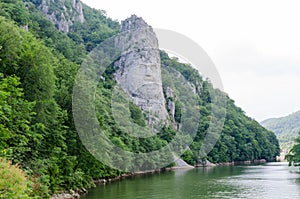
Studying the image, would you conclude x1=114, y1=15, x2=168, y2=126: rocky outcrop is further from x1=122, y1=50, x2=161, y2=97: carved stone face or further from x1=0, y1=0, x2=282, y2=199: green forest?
x1=0, y1=0, x2=282, y2=199: green forest

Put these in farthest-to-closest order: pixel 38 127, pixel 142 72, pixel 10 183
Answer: pixel 142 72 < pixel 38 127 < pixel 10 183

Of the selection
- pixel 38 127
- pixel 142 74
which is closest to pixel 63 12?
pixel 142 74

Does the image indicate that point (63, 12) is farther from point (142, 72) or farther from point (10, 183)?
point (10, 183)

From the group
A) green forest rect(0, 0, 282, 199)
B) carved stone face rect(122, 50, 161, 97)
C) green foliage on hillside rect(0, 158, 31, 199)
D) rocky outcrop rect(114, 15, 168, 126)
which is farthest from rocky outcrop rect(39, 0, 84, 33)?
green foliage on hillside rect(0, 158, 31, 199)

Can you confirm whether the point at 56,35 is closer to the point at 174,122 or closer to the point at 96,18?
the point at 174,122

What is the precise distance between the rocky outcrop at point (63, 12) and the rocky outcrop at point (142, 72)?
19.6m

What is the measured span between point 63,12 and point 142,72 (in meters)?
35.2

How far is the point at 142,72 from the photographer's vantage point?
3221 inches

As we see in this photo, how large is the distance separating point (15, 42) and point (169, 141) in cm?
5067

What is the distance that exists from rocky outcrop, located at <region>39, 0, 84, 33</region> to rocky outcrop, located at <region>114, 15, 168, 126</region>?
19.6 metres

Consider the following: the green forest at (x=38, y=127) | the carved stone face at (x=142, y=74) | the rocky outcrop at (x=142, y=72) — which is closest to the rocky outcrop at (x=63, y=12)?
the rocky outcrop at (x=142, y=72)

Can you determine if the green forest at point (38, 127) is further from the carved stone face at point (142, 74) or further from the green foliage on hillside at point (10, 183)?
the carved stone face at point (142, 74)

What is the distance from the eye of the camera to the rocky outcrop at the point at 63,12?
98688mm

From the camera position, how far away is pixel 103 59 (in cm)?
7706
